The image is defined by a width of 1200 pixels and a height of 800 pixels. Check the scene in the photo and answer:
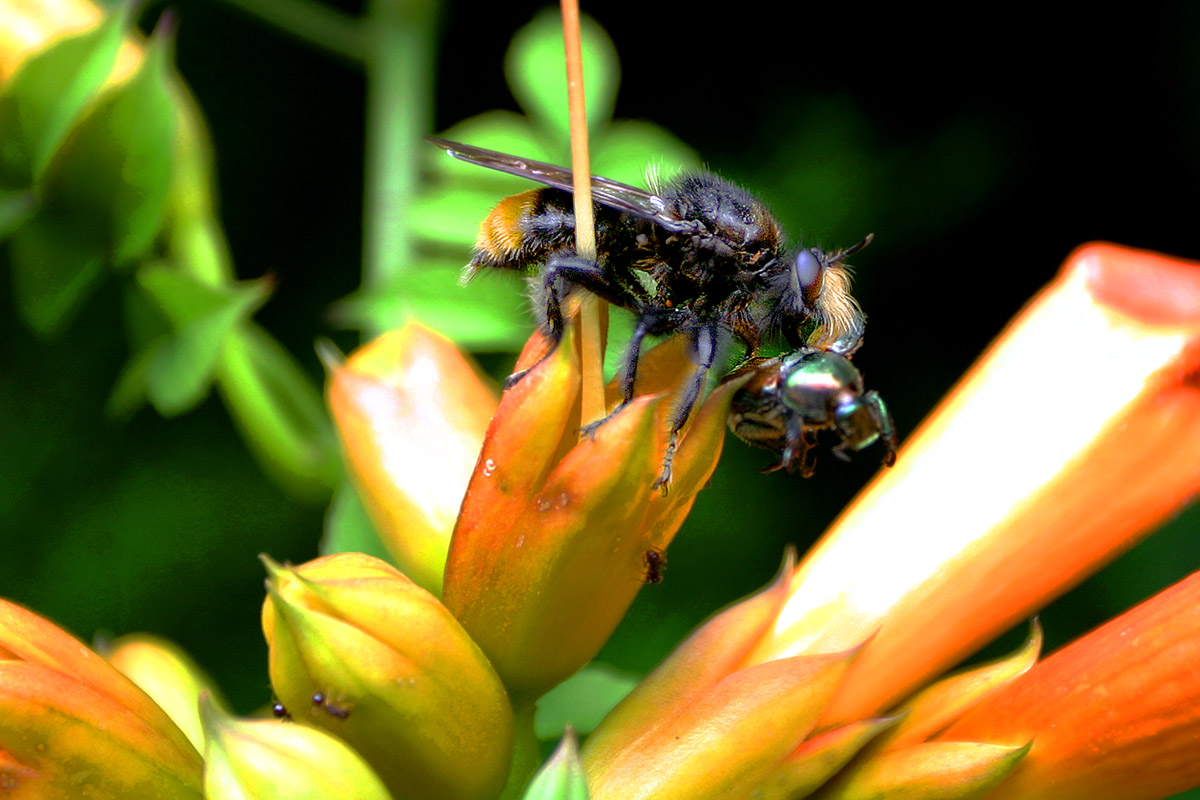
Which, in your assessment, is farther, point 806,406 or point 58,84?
point 58,84

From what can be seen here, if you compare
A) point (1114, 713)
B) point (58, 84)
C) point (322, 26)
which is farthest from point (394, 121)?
point (1114, 713)

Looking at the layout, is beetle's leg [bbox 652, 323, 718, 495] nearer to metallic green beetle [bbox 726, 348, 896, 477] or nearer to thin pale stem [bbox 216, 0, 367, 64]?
metallic green beetle [bbox 726, 348, 896, 477]

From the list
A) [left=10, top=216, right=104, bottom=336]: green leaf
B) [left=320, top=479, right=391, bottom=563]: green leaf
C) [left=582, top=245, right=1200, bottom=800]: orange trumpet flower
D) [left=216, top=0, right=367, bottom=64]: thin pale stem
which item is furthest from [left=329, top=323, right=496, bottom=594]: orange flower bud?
[left=216, top=0, right=367, bottom=64]: thin pale stem

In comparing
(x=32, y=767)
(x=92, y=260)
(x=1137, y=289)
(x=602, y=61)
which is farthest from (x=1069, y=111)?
(x=32, y=767)

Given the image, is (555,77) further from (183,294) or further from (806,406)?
(806,406)

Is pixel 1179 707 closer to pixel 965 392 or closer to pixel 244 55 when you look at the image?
pixel 965 392

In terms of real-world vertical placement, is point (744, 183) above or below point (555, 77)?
below

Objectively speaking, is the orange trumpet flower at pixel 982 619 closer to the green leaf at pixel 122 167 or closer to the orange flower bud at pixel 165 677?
the orange flower bud at pixel 165 677
